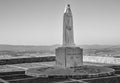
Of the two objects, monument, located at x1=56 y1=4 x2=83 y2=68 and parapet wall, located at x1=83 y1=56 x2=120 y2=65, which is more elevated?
monument, located at x1=56 y1=4 x2=83 y2=68

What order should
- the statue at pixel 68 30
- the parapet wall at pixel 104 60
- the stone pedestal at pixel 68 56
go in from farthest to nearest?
the parapet wall at pixel 104 60 < the statue at pixel 68 30 < the stone pedestal at pixel 68 56

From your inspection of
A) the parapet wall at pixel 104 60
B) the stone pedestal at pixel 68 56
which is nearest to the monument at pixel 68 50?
the stone pedestal at pixel 68 56

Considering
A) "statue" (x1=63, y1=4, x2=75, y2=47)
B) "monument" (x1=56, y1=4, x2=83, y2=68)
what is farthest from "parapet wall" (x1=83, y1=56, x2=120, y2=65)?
"statue" (x1=63, y1=4, x2=75, y2=47)

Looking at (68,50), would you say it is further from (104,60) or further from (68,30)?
(104,60)

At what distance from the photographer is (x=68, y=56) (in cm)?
1434

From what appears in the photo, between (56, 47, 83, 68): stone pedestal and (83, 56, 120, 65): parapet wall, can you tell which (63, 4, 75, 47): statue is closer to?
(56, 47, 83, 68): stone pedestal

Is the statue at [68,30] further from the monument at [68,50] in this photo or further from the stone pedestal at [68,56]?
the stone pedestal at [68,56]

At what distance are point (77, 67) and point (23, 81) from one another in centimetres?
478

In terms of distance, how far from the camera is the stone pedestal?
14281 mm

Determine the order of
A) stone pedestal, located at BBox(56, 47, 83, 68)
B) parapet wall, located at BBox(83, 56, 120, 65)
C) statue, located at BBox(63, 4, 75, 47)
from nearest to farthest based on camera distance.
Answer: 1. stone pedestal, located at BBox(56, 47, 83, 68)
2. statue, located at BBox(63, 4, 75, 47)
3. parapet wall, located at BBox(83, 56, 120, 65)

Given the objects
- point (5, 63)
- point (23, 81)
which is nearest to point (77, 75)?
point (23, 81)

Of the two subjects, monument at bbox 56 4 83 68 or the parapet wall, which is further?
the parapet wall

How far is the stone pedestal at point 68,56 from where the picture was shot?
1428 centimetres

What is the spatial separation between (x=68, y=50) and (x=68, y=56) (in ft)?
1.30
